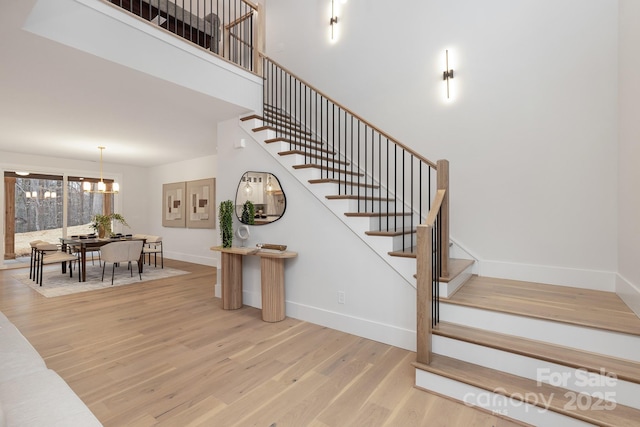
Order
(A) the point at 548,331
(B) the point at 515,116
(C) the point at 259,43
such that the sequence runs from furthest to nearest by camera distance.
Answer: (C) the point at 259,43 < (B) the point at 515,116 < (A) the point at 548,331

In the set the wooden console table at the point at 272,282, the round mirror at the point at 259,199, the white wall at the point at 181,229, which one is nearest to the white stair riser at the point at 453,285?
the wooden console table at the point at 272,282

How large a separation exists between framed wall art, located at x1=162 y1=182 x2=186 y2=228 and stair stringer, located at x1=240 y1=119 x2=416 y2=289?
4549 mm

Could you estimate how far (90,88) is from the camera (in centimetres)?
334

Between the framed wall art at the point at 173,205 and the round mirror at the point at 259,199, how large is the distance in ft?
14.2

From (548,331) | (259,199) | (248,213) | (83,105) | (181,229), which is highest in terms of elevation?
(83,105)

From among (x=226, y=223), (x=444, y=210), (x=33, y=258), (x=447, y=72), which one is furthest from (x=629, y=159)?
(x=33, y=258)

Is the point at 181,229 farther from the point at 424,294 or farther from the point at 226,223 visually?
the point at 424,294

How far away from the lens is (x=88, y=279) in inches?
216

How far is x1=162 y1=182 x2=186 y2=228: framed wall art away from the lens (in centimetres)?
785

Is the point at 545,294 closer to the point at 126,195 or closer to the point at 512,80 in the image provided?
the point at 512,80

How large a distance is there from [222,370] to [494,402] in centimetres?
197

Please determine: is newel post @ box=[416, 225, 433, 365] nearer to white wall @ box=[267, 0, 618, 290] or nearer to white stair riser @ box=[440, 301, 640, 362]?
white stair riser @ box=[440, 301, 640, 362]

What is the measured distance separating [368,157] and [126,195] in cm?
749

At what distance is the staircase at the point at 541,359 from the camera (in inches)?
68.9
